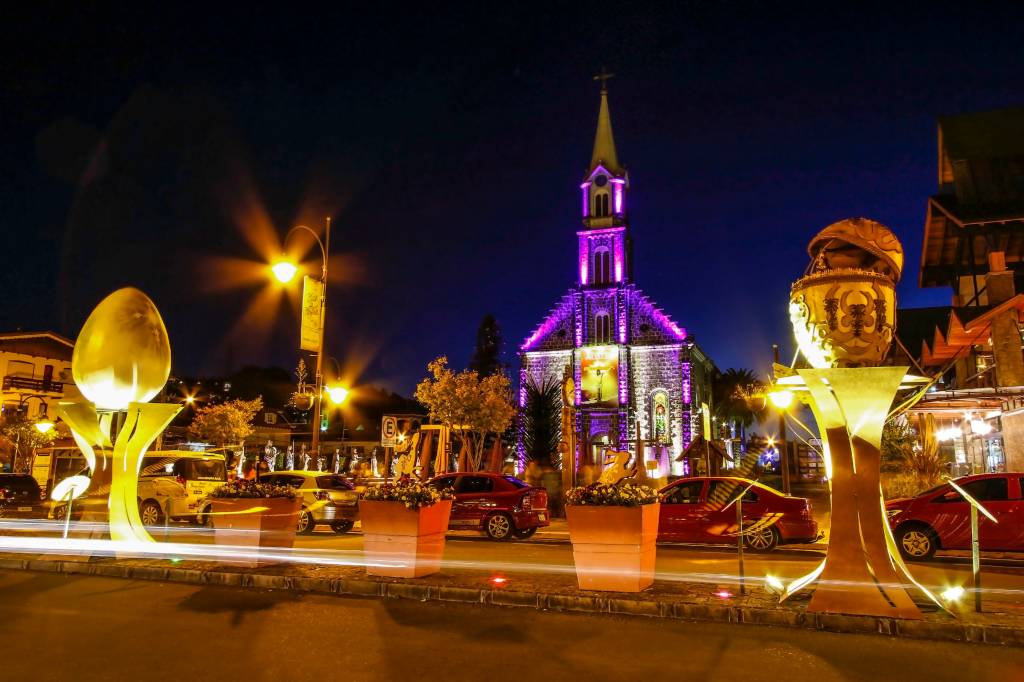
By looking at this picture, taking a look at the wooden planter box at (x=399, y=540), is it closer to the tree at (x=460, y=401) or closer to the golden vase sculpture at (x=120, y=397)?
the golden vase sculpture at (x=120, y=397)

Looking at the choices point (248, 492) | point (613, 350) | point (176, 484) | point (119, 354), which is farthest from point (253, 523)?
point (613, 350)

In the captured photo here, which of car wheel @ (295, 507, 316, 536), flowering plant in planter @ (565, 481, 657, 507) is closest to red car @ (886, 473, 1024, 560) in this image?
flowering plant in planter @ (565, 481, 657, 507)

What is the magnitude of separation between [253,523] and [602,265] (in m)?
49.8

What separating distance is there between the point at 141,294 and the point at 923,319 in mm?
33586

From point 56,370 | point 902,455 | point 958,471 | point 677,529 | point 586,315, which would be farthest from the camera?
point 586,315

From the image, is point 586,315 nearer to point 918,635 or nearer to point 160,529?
point 160,529

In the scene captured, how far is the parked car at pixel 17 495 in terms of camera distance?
73.6 feet

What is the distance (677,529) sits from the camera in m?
14.5

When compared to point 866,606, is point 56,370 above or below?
above

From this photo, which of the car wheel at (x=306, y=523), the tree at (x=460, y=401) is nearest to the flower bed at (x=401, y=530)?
the car wheel at (x=306, y=523)

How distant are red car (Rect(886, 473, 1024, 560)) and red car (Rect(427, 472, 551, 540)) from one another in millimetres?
7201

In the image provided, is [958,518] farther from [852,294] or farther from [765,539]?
[852,294]

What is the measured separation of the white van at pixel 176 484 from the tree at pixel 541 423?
34146 mm

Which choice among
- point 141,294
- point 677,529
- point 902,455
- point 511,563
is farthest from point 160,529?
point 902,455
